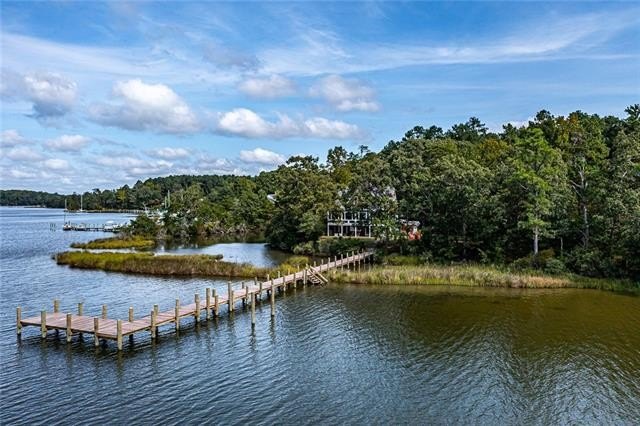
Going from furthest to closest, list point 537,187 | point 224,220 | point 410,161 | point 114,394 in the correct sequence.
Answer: point 224,220, point 410,161, point 537,187, point 114,394

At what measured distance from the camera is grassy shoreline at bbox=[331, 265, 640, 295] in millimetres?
35250

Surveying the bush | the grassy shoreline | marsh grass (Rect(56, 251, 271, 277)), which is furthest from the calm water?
marsh grass (Rect(56, 251, 271, 277))

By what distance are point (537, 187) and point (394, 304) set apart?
16662mm

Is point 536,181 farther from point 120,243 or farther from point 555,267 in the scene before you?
point 120,243

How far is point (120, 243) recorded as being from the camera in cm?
6712

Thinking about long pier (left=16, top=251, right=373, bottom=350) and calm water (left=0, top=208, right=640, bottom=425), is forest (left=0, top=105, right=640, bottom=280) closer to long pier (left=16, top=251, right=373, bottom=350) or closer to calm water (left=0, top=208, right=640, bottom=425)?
calm water (left=0, top=208, right=640, bottom=425)

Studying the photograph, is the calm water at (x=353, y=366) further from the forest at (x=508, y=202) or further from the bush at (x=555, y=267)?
the forest at (x=508, y=202)

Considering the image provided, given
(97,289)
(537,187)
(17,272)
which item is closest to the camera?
(97,289)

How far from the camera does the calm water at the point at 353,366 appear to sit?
1639cm

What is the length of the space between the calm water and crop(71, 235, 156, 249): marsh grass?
32.8 m

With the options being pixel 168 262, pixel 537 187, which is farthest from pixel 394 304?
pixel 168 262

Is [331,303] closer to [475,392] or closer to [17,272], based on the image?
Result: [475,392]

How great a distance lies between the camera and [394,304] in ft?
103

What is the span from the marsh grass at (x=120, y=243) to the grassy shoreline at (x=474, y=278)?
124 ft
